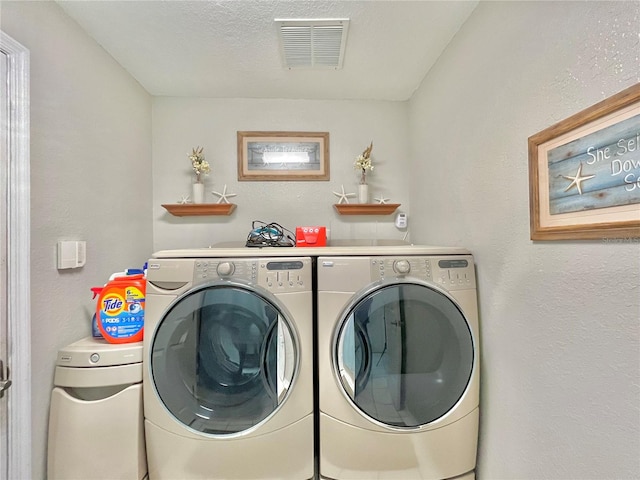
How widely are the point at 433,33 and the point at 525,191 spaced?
99cm

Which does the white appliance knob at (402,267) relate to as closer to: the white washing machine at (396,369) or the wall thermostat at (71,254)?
the white washing machine at (396,369)

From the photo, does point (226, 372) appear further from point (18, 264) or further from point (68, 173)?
point (68, 173)

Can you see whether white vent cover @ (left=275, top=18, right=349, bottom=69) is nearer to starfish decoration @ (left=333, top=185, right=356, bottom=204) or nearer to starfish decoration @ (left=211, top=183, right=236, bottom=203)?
starfish decoration @ (left=333, top=185, right=356, bottom=204)

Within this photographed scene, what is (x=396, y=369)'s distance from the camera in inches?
47.4

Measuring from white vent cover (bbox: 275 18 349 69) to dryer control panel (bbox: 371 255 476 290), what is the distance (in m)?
1.14

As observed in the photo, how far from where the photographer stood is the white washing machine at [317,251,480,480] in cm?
118

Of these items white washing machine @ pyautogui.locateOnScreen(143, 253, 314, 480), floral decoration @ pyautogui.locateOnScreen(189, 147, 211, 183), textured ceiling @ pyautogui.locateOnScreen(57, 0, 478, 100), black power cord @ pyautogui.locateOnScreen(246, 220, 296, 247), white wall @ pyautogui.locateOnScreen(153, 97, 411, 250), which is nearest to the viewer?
white washing machine @ pyautogui.locateOnScreen(143, 253, 314, 480)

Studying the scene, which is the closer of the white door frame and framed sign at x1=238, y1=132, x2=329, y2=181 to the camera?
the white door frame

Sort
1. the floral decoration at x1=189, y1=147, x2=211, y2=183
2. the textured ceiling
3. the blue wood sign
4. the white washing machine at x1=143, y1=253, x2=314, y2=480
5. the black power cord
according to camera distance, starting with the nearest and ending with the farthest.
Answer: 1. the blue wood sign
2. the white washing machine at x1=143, y1=253, x2=314, y2=480
3. the textured ceiling
4. the black power cord
5. the floral decoration at x1=189, y1=147, x2=211, y2=183

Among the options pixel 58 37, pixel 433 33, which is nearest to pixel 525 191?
pixel 433 33

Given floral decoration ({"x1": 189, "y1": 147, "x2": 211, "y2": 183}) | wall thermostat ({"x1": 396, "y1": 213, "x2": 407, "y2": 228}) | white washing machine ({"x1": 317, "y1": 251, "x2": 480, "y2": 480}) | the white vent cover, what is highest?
the white vent cover

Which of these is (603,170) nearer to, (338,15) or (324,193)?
(338,15)

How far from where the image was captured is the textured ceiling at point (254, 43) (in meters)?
1.28

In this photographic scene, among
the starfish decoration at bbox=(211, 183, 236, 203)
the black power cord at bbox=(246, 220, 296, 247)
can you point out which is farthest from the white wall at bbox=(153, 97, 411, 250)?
the black power cord at bbox=(246, 220, 296, 247)
